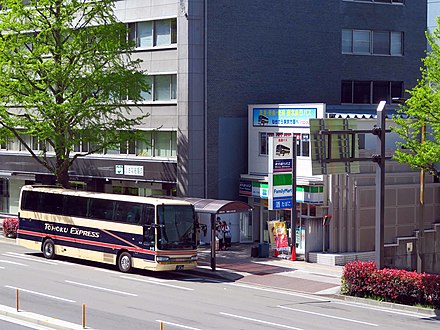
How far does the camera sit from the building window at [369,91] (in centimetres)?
5309

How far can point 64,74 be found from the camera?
42438mm

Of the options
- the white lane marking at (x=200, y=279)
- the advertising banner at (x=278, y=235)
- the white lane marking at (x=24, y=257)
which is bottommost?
the white lane marking at (x=200, y=279)

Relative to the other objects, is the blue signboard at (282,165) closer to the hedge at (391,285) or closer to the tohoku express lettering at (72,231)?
the tohoku express lettering at (72,231)

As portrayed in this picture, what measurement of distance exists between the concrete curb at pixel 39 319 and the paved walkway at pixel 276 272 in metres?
12.0

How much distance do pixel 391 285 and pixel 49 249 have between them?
17.9 meters

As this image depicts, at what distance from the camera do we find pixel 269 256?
136 ft

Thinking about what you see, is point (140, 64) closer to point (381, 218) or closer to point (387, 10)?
point (387, 10)

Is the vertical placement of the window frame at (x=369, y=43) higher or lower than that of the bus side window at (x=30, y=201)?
higher

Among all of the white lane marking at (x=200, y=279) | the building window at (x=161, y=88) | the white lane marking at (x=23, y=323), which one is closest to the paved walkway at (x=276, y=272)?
the white lane marking at (x=200, y=279)

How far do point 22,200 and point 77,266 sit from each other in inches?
224

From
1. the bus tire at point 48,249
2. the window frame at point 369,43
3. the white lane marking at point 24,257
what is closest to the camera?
the white lane marking at point 24,257

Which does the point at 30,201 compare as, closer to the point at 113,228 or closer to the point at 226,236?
the point at 113,228

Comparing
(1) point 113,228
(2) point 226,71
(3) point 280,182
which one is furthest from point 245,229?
(1) point 113,228

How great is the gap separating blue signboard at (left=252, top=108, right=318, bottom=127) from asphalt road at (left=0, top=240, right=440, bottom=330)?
Result: 34.2ft
